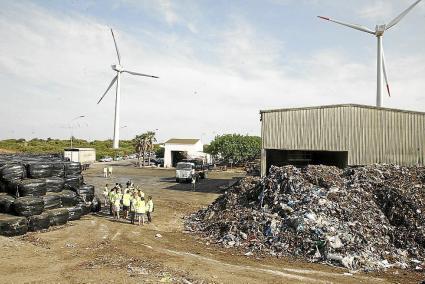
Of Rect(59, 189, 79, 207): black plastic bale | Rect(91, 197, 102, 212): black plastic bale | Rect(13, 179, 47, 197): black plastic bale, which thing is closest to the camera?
Rect(13, 179, 47, 197): black plastic bale

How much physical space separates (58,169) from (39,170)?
4.23ft

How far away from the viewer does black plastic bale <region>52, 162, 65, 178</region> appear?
62.6ft

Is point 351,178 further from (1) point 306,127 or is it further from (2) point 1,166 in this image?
(2) point 1,166

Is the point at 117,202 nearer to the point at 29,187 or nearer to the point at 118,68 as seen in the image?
the point at 29,187

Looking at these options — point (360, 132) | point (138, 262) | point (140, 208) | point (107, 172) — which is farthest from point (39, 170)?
point (107, 172)

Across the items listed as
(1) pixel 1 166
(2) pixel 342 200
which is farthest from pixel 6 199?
(2) pixel 342 200

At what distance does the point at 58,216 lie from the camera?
17.3 m

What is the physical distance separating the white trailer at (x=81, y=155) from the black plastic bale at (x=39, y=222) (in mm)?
37436

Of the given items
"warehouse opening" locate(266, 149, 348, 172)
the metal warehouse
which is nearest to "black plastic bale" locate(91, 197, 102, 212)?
the metal warehouse

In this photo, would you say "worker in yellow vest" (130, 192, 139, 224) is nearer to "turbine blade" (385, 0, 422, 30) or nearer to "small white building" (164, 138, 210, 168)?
"turbine blade" (385, 0, 422, 30)

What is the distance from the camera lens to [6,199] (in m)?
16.2

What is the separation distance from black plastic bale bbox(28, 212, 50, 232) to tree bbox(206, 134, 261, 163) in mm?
49767

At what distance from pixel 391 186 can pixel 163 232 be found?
1096 cm

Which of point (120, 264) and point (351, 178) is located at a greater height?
point (351, 178)
